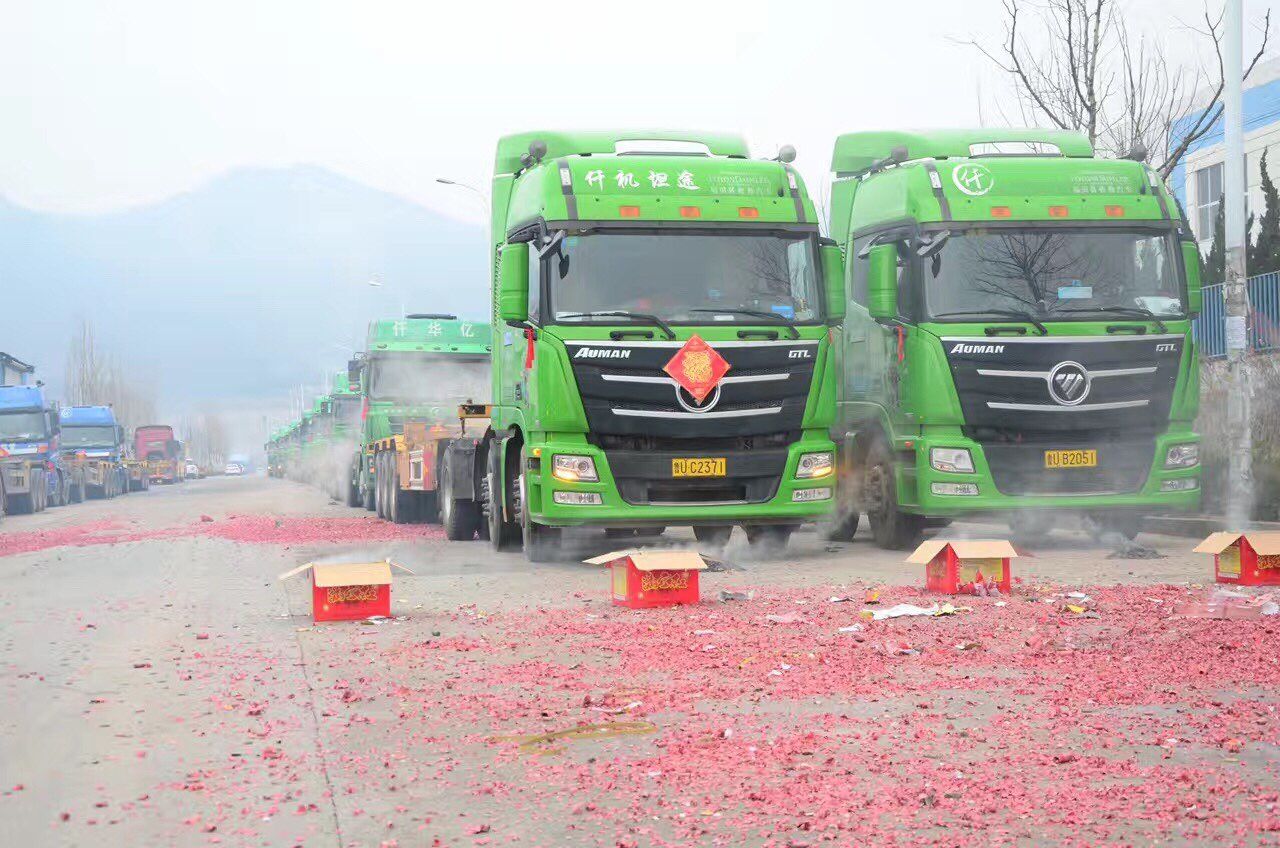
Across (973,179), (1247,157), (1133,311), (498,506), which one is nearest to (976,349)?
(1133,311)

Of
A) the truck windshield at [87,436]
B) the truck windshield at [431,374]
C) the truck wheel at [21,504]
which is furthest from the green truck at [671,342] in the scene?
the truck windshield at [87,436]

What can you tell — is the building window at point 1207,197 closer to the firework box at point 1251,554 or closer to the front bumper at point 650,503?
the front bumper at point 650,503

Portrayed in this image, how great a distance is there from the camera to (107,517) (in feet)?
102

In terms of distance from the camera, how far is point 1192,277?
46.9ft

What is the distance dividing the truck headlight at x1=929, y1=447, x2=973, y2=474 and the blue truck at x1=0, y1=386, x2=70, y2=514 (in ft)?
95.1

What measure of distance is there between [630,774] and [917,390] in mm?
9306

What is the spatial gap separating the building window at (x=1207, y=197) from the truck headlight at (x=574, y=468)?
2922cm

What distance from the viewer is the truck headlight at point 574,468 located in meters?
13.2

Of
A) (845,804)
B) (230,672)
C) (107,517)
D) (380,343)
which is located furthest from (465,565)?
(107,517)

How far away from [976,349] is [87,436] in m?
47.8

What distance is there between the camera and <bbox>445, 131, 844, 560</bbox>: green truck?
13.1 m

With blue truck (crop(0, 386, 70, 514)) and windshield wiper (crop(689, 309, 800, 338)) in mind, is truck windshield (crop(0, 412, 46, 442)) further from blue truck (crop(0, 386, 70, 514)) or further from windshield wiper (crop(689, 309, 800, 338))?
windshield wiper (crop(689, 309, 800, 338))

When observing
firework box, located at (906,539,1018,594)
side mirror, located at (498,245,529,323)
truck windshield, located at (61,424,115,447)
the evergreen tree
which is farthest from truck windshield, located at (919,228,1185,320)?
truck windshield, located at (61,424,115,447)

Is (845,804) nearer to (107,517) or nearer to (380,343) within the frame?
(380,343)
